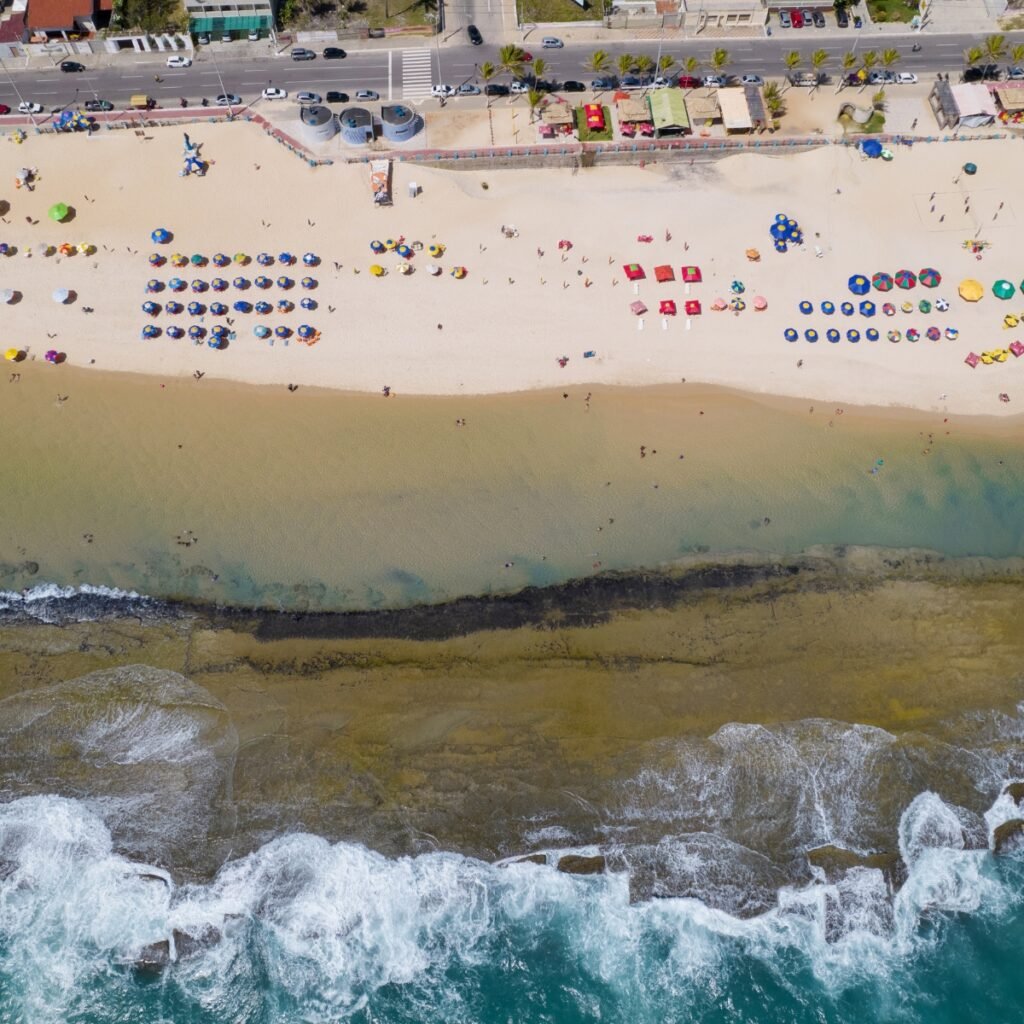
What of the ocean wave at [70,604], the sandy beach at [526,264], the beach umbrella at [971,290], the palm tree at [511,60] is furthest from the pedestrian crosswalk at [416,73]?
the ocean wave at [70,604]

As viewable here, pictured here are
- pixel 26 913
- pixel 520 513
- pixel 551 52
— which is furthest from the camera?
pixel 551 52

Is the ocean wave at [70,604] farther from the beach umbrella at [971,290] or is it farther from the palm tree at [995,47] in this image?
the palm tree at [995,47]

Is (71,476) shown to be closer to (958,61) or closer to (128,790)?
(128,790)

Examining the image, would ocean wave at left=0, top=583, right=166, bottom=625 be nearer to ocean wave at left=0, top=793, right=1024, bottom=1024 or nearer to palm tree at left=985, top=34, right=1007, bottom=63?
ocean wave at left=0, top=793, right=1024, bottom=1024

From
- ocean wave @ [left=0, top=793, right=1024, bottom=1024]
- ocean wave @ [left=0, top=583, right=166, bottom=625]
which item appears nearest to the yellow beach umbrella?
ocean wave @ [left=0, top=793, right=1024, bottom=1024]

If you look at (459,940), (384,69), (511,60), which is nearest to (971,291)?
(511,60)

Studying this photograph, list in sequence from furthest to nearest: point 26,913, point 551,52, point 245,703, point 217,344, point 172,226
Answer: point 551,52 < point 172,226 < point 217,344 < point 245,703 < point 26,913

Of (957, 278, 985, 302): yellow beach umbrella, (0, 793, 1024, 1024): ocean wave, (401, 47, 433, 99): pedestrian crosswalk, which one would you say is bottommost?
(0, 793, 1024, 1024): ocean wave

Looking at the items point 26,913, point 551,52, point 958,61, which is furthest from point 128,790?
point 958,61
